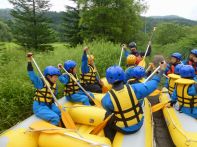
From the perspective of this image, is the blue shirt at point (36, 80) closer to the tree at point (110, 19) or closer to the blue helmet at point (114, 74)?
the blue helmet at point (114, 74)

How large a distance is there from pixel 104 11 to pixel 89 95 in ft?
64.9

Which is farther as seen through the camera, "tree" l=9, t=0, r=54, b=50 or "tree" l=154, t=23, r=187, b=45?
"tree" l=154, t=23, r=187, b=45

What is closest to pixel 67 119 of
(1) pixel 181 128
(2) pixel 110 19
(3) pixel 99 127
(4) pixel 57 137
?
(3) pixel 99 127

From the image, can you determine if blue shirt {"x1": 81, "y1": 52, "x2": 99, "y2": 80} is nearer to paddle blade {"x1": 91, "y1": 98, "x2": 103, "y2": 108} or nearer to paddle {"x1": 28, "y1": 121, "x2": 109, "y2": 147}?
paddle blade {"x1": 91, "y1": 98, "x2": 103, "y2": 108}

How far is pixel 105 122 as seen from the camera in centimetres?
545

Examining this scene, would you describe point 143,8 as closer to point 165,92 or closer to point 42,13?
point 42,13

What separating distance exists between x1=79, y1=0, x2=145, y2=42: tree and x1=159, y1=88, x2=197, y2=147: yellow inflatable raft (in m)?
19.6

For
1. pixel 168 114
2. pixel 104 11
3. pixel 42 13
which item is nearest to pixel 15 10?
pixel 42 13

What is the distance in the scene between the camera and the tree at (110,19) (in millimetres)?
26578

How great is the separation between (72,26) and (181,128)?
2764 centimetres

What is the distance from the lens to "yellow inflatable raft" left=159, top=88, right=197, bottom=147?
5674 mm

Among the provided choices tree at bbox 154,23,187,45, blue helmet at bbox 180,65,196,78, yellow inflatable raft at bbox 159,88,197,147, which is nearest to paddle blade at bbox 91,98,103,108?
yellow inflatable raft at bbox 159,88,197,147

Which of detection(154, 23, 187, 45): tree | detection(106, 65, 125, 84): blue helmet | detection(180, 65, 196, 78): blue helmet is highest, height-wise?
detection(106, 65, 125, 84): blue helmet

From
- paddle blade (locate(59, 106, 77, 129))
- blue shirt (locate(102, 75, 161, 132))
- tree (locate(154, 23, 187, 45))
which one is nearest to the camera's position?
blue shirt (locate(102, 75, 161, 132))
